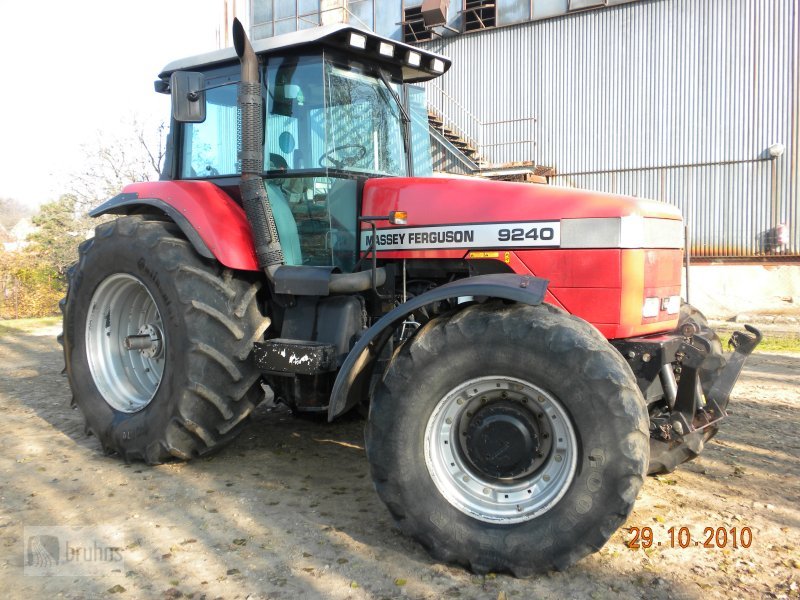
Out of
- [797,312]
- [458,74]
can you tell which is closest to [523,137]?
[458,74]

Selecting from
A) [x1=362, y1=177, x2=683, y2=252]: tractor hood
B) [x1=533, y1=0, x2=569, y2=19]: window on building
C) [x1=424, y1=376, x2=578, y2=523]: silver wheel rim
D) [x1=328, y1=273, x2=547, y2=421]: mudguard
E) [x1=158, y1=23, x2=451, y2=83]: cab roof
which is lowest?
[x1=424, y1=376, x2=578, y2=523]: silver wheel rim

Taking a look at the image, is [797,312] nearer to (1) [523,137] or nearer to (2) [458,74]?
(1) [523,137]

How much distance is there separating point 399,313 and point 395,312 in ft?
0.11

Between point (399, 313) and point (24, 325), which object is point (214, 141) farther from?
point (24, 325)

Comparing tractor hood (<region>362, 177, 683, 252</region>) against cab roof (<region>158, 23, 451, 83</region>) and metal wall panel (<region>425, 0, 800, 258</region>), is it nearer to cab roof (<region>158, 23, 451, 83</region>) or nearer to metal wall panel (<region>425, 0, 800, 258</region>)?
cab roof (<region>158, 23, 451, 83</region>)

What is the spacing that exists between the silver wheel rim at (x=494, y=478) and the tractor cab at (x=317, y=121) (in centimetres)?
143

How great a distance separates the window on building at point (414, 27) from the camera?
1783cm

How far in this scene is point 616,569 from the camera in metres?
3.04

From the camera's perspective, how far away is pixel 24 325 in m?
13.1

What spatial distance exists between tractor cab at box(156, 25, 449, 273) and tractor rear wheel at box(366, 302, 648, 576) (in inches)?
54.5

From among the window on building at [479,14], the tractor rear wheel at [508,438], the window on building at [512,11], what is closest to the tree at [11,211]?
the window on building at [479,14]

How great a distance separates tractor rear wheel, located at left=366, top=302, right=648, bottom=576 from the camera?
2873 mm
